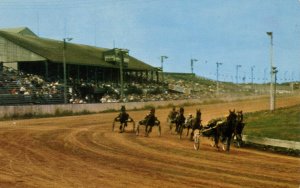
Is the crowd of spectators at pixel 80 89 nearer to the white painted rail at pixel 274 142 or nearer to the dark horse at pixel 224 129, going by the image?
the white painted rail at pixel 274 142

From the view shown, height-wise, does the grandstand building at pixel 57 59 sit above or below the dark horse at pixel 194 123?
above

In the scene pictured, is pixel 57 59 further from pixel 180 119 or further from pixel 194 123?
pixel 194 123

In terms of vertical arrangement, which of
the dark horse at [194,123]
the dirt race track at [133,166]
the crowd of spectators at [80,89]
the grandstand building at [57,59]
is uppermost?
the grandstand building at [57,59]

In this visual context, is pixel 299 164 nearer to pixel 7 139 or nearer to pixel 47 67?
pixel 7 139

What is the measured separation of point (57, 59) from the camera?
196 ft

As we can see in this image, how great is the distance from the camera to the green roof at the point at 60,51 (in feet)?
199

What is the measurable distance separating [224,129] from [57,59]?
1734 inches

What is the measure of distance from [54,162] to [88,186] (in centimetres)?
389

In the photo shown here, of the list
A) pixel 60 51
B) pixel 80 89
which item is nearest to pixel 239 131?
pixel 80 89

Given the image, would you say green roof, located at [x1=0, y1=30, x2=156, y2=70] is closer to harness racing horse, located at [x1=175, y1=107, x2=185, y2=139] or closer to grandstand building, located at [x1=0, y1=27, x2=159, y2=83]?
grandstand building, located at [x1=0, y1=27, x2=159, y2=83]

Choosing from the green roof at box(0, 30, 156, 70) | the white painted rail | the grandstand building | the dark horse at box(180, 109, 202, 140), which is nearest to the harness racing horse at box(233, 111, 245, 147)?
the white painted rail

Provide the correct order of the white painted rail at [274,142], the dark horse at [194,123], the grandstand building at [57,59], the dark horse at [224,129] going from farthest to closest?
the grandstand building at [57,59]
the dark horse at [194,123]
the dark horse at [224,129]
the white painted rail at [274,142]

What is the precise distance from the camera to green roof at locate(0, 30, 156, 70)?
60509 millimetres

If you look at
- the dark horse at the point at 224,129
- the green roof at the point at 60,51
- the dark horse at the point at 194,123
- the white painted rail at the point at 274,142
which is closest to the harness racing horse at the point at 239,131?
the white painted rail at the point at 274,142
